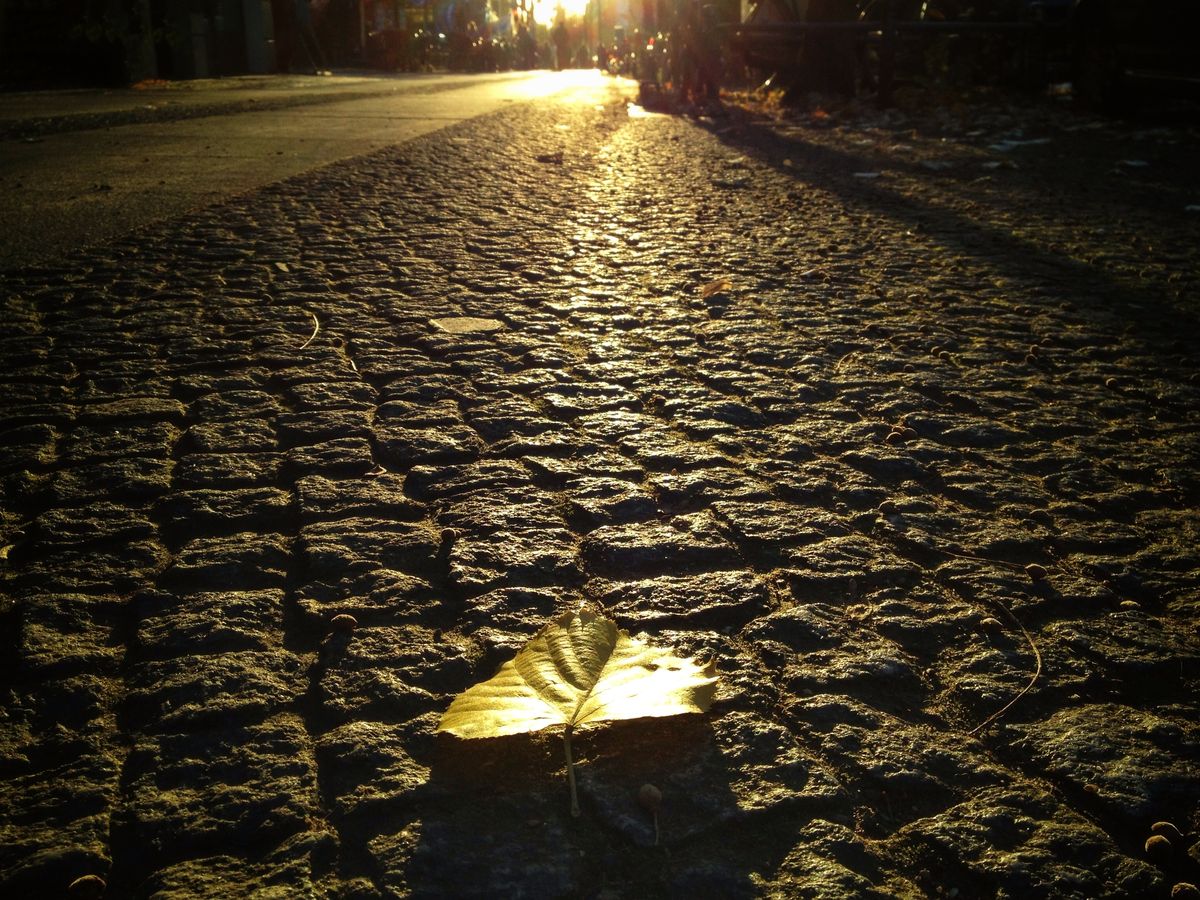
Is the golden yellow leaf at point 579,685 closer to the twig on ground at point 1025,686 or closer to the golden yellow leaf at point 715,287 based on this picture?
the twig on ground at point 1025,686

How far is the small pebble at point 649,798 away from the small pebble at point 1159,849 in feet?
1.90

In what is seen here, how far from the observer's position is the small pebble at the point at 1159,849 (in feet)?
4.08

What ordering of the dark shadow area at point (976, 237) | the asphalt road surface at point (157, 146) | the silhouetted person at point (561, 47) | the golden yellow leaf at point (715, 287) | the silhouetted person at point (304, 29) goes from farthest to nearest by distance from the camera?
the silhouetted person at point (561, 47), the silhouetted person at point (304, 29), the asphalt road surface at point (157, 146), the golden yellow leaf at point (715, 287), the dark shadow area at point (976, 237)

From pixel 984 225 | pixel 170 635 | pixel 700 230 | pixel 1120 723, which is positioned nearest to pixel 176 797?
pixel 170 635

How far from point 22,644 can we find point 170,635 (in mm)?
220

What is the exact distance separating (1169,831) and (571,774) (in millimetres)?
727

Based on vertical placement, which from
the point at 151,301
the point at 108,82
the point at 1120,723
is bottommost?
the point at 1120,723

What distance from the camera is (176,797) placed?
131 centimetres

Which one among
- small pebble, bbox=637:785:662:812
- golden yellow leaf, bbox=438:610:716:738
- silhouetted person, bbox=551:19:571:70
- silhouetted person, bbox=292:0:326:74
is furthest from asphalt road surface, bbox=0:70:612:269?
silhouetted person, bbox=551:19:571:70

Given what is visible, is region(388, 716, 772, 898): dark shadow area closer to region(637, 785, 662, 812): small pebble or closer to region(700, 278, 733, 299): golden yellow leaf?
region(637, 785, 662, 812): small pebble

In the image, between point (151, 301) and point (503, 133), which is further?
point (503, 133)

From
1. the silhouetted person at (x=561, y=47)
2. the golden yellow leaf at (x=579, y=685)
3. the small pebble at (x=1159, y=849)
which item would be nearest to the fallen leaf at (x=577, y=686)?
the golden yellow leaf at (x=579, y=685)

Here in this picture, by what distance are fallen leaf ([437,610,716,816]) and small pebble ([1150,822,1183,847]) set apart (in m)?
0.56

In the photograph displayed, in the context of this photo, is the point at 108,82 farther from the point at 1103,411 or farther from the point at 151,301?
the point at 1103,411
